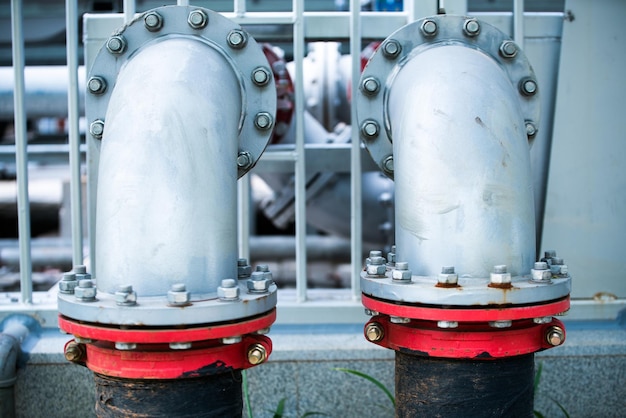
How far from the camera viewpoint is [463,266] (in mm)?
1288

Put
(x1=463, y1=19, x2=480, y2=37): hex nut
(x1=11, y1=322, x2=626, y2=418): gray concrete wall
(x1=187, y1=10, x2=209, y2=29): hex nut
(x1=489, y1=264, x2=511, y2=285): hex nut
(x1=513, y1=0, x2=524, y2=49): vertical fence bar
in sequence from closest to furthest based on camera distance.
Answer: (x1=489, y1=264, x2=511, y2=285): hex nut < (x1=187, y1=10, x2=209, y2=29): hex nut < (x1=463, y1=19, x2=480, y2=37): hex nut < (x1=11, y1=322, x2=626, y2=418): gray concrete wall < (x1=513, y1=0, x2=524, y2=49): vertical fence bar

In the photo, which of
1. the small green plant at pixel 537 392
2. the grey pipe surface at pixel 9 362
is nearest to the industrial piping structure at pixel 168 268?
the grey pipe surface at pixel 9 362

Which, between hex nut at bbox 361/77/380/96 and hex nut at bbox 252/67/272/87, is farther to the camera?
hex nut at bbox 361/77/380/96

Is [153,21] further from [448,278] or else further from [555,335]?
[555,335]

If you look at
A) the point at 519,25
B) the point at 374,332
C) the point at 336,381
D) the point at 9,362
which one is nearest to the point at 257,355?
the point at 374,332

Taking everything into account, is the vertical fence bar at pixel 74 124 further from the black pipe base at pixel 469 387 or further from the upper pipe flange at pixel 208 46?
the black pipe base at pixel 469 387

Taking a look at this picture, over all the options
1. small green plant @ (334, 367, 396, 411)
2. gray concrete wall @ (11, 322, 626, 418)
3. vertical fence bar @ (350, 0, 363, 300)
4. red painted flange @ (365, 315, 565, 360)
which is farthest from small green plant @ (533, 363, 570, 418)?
red painted flange @ (365, 315, 565, 360)

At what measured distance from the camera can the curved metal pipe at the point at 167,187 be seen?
1.19 metres

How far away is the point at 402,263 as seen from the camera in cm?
131

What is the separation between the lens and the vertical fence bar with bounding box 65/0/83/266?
7.16 ft

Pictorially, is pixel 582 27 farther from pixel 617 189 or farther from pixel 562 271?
pixel 562 271

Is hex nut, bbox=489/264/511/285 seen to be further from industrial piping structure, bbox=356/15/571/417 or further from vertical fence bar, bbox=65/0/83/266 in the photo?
vertical fence bar, bbox=65/0/83/266

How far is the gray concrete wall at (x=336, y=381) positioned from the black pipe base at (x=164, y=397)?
0.90 meters

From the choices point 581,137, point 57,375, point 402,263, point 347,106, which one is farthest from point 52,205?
point 402,263
